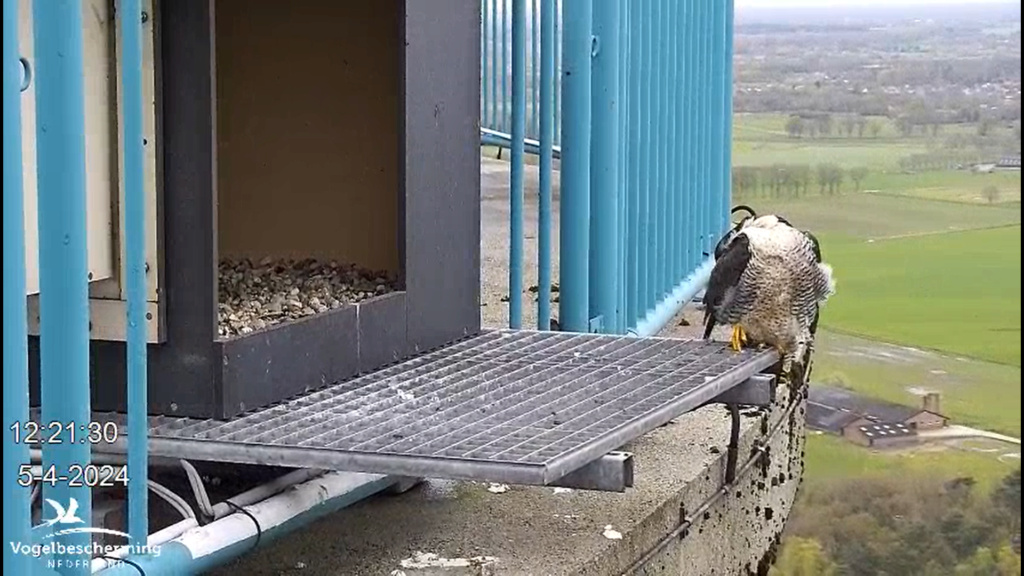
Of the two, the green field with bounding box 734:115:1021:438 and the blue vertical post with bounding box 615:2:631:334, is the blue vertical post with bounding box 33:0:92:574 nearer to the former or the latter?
the green field with bounding box 734:115:1021:438

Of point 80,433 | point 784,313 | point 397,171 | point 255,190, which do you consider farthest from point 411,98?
point 80,433

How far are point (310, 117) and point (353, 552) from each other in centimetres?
108

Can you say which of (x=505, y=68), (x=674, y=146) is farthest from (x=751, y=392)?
(x=505, y=68)

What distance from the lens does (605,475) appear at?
2.24 meters

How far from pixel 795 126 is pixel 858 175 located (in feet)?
0.86

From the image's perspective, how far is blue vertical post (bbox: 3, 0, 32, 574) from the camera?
1.53 m

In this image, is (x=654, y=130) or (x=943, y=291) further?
(x=654, y=130)

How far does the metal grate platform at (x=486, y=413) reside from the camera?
221 centimetres

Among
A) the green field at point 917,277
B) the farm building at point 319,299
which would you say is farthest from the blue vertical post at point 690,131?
the green field at point 917,277

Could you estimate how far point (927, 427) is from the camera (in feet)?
9.88

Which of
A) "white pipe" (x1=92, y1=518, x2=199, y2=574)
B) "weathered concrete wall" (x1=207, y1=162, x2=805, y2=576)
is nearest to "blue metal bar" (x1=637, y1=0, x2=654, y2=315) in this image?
"weathered concrete wall" (x1=207, y1=162, x2=805, y2=576)

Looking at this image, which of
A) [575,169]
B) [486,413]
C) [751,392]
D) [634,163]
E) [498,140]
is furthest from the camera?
[498,140]

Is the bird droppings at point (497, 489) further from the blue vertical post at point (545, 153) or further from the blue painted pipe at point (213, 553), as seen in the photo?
the blue vertical post at point (545, 153)

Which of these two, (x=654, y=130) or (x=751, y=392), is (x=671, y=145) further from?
(x=751, y=392)
